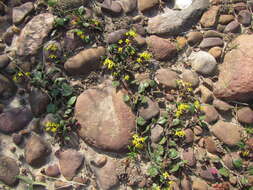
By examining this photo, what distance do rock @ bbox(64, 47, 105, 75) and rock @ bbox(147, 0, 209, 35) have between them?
1229 mm

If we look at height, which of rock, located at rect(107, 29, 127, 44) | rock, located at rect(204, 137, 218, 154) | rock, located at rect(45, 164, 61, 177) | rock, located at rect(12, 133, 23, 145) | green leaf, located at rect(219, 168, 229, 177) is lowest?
rock, located at rect(45, 164, 61, 177)

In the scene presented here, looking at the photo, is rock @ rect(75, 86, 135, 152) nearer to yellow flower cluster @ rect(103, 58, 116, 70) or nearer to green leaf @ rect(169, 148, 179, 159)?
yellow flower cluster @ rect(103, 58, 116, 70)

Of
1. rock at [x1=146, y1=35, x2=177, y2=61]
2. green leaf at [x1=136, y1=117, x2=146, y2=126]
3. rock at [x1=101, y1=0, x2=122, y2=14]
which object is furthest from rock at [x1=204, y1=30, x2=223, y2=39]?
green leaf at [x1=136, y1=117, x2=146, y2=126]

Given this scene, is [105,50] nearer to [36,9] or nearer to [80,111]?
[80,111]

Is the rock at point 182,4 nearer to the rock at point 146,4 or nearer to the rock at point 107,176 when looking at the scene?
the rock at point 146,4

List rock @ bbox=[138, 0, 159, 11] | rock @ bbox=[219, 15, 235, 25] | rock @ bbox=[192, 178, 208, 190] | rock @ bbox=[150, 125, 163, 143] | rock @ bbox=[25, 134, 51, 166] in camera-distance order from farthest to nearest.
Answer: rock @ bbox=[138, 0, 159, 11], rock @ bbox=[219, 15, 235, 25], rock @ bbox=[150, 125, 163, 143], rock @ bbox=[25, 134, 51, 166], rock @ bbox=[192, 178, 208, 190]

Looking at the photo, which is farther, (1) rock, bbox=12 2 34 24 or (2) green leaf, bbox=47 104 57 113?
(1) rock, bbox=12 2 34 24

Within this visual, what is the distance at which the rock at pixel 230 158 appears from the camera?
13.6 feet

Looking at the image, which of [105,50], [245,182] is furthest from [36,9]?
[245,182]

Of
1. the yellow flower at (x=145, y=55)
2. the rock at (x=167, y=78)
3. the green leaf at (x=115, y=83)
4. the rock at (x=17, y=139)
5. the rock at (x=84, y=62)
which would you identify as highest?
the yellow flower at (x=145, y=55)

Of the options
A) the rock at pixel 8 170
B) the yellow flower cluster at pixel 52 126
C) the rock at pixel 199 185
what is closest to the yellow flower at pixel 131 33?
the yellow flower cluster at pixel 52 126

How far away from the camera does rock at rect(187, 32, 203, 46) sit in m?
4.71

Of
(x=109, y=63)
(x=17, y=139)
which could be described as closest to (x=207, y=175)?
(x=109, y=63)

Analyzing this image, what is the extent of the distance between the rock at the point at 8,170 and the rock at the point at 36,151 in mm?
242
